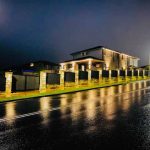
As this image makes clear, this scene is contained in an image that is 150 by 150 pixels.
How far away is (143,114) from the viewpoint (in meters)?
8.30

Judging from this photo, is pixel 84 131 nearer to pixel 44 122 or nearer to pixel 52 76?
pixel 44 122

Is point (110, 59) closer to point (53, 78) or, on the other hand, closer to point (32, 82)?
point (53, 78)

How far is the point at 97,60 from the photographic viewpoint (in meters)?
47.5

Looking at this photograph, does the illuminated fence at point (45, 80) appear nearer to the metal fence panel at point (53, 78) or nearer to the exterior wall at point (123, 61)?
the metal fence panel at point (53, 78)

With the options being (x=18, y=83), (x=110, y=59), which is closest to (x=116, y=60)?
(x=110, y=59)

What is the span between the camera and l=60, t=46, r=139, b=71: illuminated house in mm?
48281

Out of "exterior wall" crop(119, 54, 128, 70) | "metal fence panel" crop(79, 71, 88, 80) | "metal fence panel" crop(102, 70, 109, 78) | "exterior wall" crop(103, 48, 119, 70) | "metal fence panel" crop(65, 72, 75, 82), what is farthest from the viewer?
"exterior wall" crop(119, 54, 128, 70)

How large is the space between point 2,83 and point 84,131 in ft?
46.5

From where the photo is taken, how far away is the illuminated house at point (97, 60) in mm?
48281

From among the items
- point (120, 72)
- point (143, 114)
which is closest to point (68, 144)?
point (143, 114)

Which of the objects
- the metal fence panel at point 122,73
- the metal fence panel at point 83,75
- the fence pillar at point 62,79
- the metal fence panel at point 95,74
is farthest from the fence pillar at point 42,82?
the metal fence panel at point 122,73

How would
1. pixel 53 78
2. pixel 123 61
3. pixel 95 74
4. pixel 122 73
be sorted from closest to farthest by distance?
1. pixel 53 78
2. pixel 95 74
3. pixel 122 73
4. pixel 123 61

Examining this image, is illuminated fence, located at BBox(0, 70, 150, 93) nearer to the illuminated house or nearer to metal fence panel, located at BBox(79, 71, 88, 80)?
metal fence panel, located at BBox(79, 71, 88, 80)

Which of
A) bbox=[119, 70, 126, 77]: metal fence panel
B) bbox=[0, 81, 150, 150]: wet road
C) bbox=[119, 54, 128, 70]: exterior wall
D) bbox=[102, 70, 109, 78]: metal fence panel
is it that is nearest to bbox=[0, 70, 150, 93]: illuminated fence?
bbox=[102, 70, 109, 78]: metal fence panel
